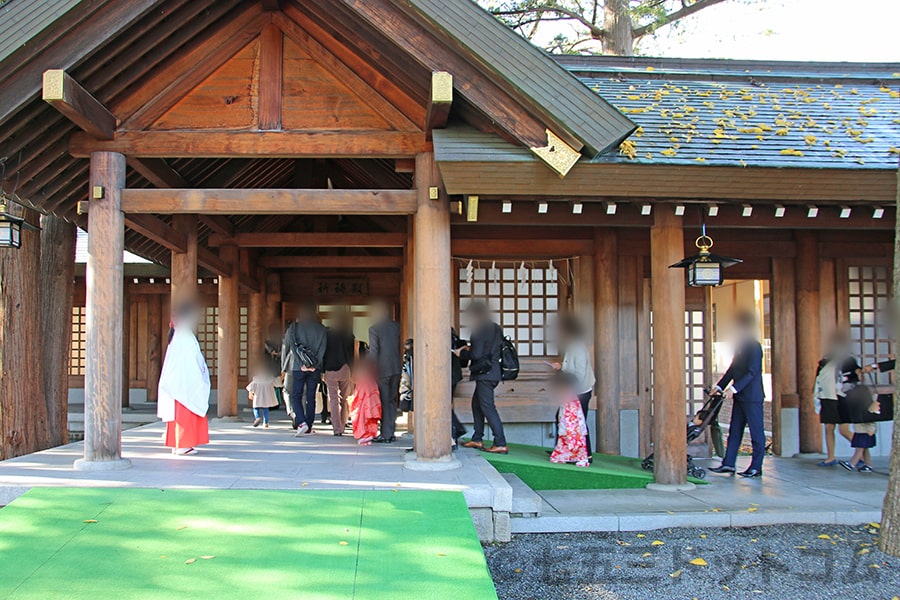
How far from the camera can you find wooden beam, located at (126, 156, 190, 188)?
767 cm

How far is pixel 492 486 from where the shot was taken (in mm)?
6082

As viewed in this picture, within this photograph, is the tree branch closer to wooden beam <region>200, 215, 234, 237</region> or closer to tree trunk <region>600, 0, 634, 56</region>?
tree trunk <region>600, 0, 634, 56</region>

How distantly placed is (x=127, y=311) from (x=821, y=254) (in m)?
14.3

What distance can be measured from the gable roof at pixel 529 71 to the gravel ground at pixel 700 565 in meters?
3.43

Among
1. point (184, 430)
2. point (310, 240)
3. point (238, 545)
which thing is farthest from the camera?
point (310, 240)

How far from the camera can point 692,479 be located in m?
7.91

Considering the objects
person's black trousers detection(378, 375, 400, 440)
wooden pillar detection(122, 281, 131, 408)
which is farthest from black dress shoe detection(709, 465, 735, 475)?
wooden pillar detection(122, 281, 131, 408)

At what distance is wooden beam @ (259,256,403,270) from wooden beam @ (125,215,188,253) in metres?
4.13

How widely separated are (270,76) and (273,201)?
1.30 metres

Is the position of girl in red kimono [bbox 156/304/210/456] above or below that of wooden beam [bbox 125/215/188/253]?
below

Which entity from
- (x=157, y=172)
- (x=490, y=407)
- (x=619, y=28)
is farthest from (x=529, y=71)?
(x=619, y=28)

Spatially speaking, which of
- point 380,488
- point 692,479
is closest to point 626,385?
point 692,479

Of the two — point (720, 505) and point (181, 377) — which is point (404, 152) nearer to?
point (181, 377)

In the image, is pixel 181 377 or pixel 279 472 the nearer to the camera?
pixel 279 472
